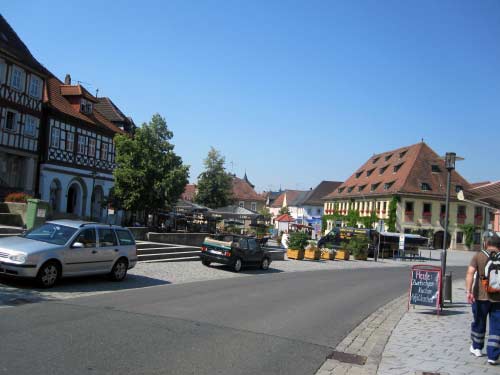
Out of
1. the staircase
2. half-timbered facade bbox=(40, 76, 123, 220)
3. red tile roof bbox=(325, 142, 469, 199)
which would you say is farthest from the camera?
red tile roof bbox=(325, 142, 469, 199)

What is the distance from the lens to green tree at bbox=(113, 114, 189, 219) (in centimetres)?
2920

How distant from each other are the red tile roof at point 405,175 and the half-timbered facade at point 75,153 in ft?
127

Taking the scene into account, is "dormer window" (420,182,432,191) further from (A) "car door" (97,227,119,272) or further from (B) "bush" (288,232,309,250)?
(A) "car door" (97,227,119,272)

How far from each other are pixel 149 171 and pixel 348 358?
22661mm

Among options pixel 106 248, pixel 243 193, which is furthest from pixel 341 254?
pixel 243 193

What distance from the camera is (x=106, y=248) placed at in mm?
14125

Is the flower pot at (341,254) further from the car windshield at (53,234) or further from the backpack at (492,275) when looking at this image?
the backpack at (492,275)

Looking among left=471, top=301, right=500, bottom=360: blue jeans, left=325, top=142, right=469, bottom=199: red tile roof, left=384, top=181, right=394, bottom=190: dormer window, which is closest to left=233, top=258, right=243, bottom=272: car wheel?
left=471, top=301, right=500, bottom=360: blue jeans

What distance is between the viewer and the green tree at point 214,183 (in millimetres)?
70250

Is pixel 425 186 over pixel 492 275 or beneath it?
over

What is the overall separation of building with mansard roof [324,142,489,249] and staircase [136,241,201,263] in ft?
145

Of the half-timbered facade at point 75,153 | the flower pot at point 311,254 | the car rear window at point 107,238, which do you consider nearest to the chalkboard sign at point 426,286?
the car rear window at point 107,238

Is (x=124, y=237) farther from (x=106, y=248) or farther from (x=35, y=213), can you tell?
(x=35, y=213)

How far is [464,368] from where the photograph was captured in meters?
7.36
